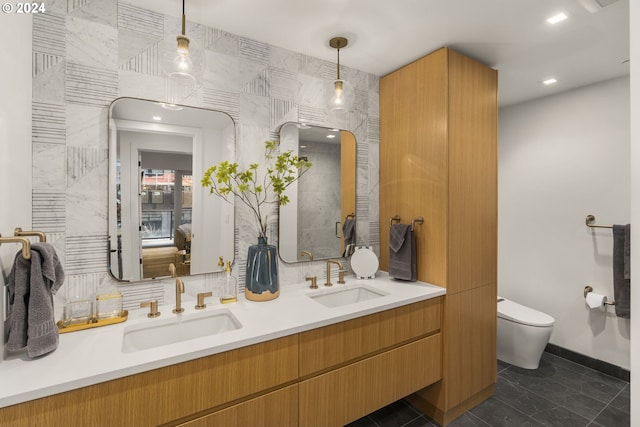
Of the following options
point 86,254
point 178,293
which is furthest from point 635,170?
point 86,254

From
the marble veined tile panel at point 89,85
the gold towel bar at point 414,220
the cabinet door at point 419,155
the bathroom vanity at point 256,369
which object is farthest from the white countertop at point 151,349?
the marble veined tile panel at point 89,85

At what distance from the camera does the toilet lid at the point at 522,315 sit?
2492mm

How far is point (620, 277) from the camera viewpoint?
7.61 feet

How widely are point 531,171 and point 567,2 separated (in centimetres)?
175

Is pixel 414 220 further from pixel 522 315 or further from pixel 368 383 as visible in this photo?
pixel 522 315

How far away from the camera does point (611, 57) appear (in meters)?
2.10

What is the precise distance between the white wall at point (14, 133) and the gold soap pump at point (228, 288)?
0.87 metres

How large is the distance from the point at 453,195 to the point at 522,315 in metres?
1.46

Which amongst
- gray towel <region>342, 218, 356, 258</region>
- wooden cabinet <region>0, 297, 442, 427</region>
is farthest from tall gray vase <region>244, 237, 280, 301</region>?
gray towel <region>342, 218, 356, 258</region>

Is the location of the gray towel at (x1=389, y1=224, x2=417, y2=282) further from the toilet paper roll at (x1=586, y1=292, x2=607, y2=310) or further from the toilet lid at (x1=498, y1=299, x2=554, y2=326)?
the toilet paper roll at (x1=586, y1=292, x2=607, y2=310)

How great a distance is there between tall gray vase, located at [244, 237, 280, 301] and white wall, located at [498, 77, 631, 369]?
8.56 ft

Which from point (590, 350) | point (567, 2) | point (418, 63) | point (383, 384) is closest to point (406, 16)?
point (418, 63)

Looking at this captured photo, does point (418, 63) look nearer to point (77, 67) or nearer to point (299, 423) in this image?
point (77, 67)

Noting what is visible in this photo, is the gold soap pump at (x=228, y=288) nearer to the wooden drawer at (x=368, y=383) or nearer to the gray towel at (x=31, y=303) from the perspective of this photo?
the wooden drawer at (x=368, y=383)
